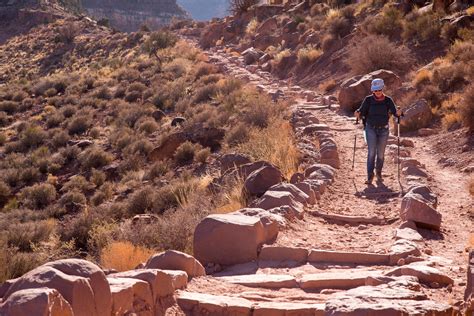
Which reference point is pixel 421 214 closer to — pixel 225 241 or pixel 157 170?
pixel 225 241

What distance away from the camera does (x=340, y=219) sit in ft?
31.6

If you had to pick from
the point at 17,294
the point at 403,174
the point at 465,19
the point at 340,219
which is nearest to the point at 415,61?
the point at 465,19

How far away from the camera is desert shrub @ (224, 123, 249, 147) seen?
18.2 metres

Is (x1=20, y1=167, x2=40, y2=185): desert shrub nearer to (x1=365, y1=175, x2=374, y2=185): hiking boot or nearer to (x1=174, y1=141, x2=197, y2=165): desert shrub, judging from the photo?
(x1=174, y1=141, x2=197, y2=165): desert shrub

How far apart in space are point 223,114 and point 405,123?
6.87 metres

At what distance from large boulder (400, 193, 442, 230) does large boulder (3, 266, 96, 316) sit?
5.68m

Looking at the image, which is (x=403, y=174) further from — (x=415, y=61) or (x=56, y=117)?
(x=56, y=117)

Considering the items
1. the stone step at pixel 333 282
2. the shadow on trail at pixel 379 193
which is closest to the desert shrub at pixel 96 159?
the shadow on trail at pixel 379 193

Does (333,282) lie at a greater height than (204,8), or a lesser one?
lesser

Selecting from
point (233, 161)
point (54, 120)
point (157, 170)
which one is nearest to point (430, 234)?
point (233, 161)

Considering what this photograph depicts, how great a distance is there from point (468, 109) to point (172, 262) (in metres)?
10.8

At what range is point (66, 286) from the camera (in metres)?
4.11

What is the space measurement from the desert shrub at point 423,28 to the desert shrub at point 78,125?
1428 cm

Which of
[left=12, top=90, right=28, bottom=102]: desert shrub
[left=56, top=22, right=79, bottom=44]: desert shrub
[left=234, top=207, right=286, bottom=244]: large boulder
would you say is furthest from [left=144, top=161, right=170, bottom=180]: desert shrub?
[left=56, top=22, right=79, bottom=44]: desert shrub
